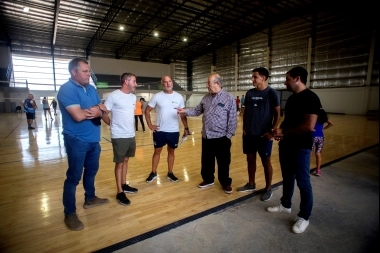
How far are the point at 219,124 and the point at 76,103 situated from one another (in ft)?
6.33

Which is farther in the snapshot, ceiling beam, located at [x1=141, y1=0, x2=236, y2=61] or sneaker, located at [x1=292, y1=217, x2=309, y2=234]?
ceiling beam, located at [x1=141, y1=0, x2=236, y2=61]

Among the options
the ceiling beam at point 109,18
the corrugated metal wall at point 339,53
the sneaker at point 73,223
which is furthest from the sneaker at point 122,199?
the corrugated metal wall at point 339,53

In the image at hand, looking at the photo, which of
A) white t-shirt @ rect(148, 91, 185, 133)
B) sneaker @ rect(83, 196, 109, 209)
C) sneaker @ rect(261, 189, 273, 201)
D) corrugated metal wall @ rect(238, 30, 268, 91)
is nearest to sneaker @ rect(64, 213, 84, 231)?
sneaker @ rect(83, 196, 109, 209)

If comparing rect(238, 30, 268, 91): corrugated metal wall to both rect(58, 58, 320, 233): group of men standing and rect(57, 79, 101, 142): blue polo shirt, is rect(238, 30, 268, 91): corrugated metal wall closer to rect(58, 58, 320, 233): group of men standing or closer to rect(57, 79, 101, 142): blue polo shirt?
rect(58, 58, 320, 233): group of men standing

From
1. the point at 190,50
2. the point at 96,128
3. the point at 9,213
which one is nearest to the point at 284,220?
the point at 96,128

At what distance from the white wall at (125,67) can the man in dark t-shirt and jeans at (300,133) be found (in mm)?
27405

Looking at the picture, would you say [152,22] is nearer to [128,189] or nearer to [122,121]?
[122,121]

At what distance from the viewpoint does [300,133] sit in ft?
7.73

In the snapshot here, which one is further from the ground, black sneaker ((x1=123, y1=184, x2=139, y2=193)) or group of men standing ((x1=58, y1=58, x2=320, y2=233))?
group of men standing ((x1=58, y1=58, x2=320, y2=233))

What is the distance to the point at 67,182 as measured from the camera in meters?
2.55

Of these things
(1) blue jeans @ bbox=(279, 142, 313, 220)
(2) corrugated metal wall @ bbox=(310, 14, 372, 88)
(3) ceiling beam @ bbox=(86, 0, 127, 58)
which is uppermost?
(3) ceiling beam @ bbox=(86, 0, 127, 58)

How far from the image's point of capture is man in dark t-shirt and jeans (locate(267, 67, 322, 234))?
2.29 metres

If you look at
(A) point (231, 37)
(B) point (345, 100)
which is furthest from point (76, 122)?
(A) point (231, 37)

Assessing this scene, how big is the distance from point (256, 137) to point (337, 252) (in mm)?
1566
